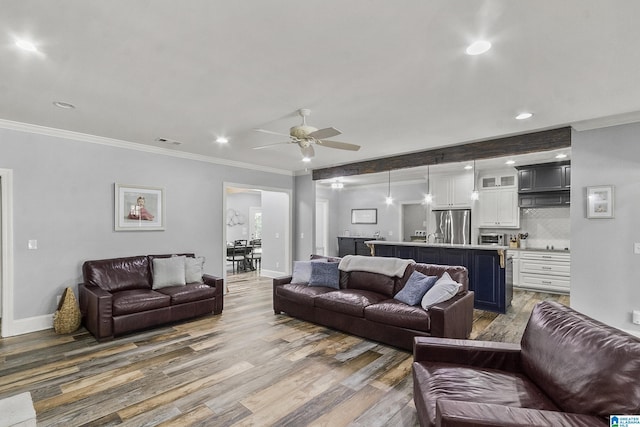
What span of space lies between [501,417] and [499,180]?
6610 mm

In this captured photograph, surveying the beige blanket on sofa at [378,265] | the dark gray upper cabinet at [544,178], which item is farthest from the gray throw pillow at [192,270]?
the dark gray upper cabinet at [544,178]

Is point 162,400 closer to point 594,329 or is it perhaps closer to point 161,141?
point 594,329

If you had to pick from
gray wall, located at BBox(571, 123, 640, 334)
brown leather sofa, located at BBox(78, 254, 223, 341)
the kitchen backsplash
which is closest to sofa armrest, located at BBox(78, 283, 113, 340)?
brown leather sofa, located at BBox(78, 254, 223, 341)

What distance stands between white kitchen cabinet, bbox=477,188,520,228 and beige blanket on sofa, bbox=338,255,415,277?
377 cm

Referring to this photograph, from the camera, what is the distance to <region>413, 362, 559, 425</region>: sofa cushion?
67.8 inches

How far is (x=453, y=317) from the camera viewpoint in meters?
3.37

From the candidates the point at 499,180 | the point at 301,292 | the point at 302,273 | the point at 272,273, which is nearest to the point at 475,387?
the point at 301,292

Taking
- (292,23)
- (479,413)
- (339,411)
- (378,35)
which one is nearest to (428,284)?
(339,411)

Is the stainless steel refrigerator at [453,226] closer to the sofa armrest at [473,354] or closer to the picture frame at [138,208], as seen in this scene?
the sofa armrest at [473,354]

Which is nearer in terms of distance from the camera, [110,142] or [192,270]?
[110,142]

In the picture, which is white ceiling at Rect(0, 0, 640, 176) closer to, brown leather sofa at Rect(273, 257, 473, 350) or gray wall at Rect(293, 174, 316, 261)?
brown leather sofa at Rect(273, 257, 473, 350)

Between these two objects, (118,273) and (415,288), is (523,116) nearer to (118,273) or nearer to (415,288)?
(415,288)

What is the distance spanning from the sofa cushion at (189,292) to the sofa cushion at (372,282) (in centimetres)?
209

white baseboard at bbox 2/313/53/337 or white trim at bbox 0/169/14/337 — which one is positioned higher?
white trim at bbox 0/169/14/337
